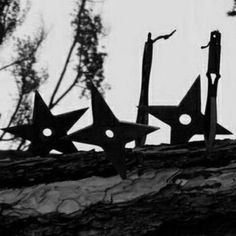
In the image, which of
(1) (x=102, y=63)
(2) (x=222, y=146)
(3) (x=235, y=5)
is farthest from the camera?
(1) (x=102, y=63)

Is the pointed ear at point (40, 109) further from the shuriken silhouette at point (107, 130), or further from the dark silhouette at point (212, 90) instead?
the dark silhouette at point (212, 90)

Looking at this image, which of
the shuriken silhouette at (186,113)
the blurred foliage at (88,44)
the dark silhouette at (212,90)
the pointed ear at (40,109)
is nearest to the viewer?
the dark silhouette at (212,90)

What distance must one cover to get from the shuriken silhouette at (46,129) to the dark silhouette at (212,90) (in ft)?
1.55

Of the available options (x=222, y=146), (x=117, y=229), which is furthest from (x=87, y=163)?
(x=222, y=146)

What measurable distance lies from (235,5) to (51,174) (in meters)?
1.21

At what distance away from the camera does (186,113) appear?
2234mm

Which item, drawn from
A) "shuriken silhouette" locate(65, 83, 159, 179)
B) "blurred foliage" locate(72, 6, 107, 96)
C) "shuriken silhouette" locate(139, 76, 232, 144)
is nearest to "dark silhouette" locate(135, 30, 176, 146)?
"shuriken silhouette" locate(139, 76, 232, 144)

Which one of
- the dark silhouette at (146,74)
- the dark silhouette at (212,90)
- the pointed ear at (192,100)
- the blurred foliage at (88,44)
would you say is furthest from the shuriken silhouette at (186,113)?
the blurred foliage at (88,44)

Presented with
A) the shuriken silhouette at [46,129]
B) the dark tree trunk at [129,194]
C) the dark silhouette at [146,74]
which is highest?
the dark silhouette at [146,74]

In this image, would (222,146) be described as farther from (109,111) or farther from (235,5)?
(235,5)

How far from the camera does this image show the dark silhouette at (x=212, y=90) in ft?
6.73

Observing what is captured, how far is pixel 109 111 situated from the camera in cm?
211

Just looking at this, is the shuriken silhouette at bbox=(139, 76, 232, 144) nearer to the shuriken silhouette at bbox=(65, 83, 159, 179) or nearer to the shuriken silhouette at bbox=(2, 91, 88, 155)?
the shuriken silhouette at bbox=(65, 83, 159, 179)

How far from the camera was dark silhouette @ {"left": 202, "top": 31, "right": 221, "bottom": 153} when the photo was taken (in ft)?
6.73
